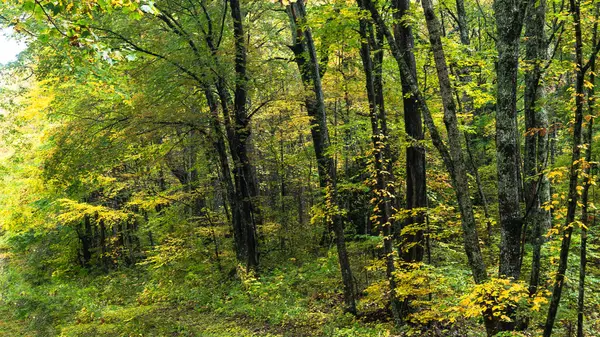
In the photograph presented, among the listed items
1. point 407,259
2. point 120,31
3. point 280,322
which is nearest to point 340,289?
point 280,322

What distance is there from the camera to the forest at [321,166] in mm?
4180

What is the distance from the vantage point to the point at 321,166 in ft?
26.9

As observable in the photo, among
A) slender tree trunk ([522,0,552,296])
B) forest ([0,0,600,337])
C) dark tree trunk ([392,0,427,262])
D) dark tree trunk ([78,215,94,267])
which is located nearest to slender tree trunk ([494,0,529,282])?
forest ([0,0,600,337])

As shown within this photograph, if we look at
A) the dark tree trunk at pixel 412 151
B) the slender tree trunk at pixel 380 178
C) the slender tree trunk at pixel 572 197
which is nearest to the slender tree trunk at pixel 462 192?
the slender tree trunk at pixel 572 197

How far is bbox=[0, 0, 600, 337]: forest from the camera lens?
4.18 m

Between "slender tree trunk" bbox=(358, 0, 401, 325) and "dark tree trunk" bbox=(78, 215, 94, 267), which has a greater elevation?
"slender tree trunk" bbox=(358, 0, 401, 325)

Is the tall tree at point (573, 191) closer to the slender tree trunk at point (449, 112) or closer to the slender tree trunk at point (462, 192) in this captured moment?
A: the slender tree trunk at point (462, 192)

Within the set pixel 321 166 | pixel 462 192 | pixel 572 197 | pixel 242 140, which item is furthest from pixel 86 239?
pixel 572 197

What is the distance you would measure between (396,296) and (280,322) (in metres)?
2.94

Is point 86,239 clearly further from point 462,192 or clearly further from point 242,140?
point 462,192

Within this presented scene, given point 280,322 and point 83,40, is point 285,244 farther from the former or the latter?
point 83,40

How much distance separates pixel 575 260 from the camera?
229 inches

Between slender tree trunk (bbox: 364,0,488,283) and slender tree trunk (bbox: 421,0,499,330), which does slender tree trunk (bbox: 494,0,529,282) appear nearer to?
slender tree trunk (bbox: 364,0,488,283)

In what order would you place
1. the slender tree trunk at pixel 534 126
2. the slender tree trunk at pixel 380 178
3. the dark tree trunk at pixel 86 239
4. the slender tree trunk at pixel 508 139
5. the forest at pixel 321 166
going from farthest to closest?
the dark tree trunk at pixel 86 239 → the slender tree trunk at pixel 380 178 → the slender tree trunk at pixel 534 126 → the forest at pixel 321 166 → the slender tree trunk at pixel 508 139
